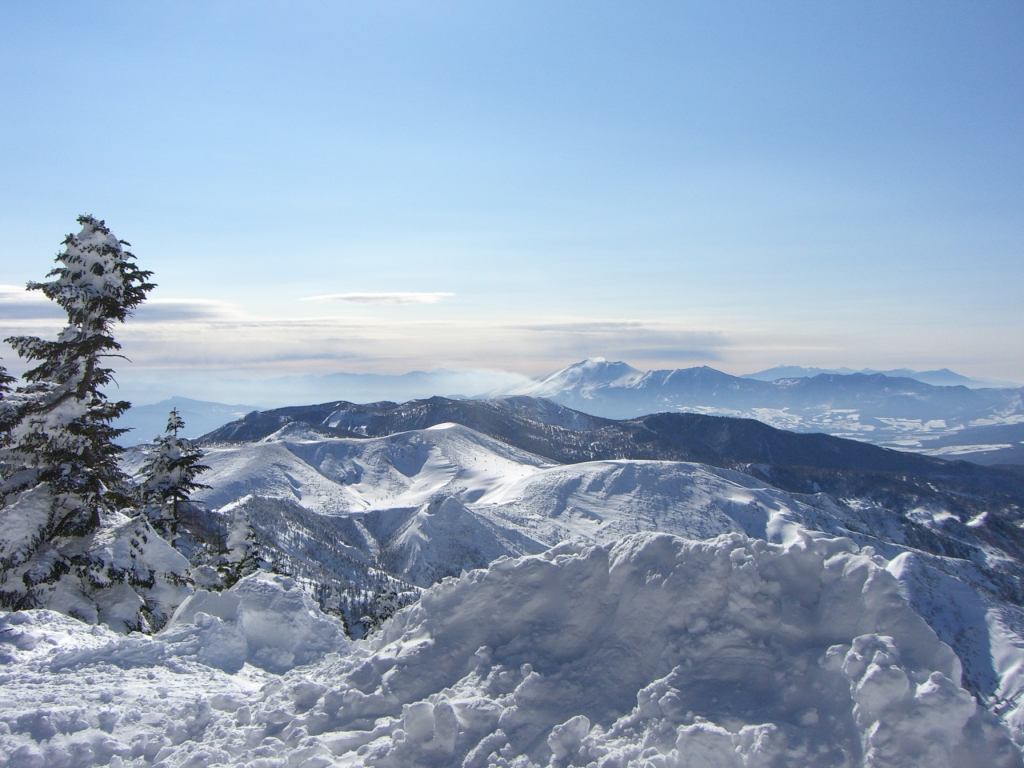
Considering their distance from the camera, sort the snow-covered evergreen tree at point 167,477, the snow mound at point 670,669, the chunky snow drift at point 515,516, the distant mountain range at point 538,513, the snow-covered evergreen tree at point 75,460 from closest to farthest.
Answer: the snow mound at point 670,669, the snow-covered evergreen tree at point 75,460, the snow-covered evergreen tree at point 167,477, the chunky snow drift at point 515,516, the distant mountain range at point 538,513

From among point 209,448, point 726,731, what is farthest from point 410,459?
point 726,731

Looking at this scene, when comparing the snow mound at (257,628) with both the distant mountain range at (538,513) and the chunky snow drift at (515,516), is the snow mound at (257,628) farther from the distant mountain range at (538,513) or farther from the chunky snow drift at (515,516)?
the distant mountain range at (538,513)

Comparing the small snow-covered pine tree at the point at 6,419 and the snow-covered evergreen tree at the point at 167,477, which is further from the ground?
the small snow-covered pine tree at the point at 6,419

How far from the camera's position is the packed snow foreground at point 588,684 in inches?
276

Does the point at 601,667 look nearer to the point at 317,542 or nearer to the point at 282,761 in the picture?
the point at 282,761

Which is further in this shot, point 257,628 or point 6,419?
point 6,419

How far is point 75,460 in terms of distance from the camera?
1823 cm

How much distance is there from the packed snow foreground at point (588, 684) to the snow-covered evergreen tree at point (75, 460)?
247 inches

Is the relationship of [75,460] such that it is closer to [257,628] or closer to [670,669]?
[257,628]

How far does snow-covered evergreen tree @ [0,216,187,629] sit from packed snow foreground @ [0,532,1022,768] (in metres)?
6.27

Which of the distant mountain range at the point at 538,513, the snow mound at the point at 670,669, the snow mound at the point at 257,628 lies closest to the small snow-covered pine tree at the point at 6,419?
the snow mound at the point at 257,628

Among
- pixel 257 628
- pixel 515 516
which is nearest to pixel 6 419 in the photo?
pixel 257 628

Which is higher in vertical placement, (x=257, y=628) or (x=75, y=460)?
(x=75, y=460)

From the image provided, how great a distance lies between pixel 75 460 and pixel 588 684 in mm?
16657
